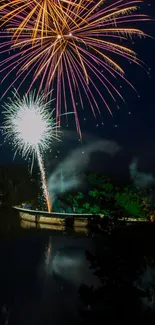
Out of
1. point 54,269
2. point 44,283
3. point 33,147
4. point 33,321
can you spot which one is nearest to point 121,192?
point 33,147

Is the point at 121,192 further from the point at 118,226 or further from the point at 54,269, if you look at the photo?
the point at 118,226

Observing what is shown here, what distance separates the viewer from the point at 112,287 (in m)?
4.70

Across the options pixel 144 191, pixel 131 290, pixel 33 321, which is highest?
pixel 144 191

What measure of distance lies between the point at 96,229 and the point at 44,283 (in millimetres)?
4575

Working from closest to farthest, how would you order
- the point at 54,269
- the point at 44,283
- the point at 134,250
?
1. the point at 134,250
2. the point at 44,283
3. the point at 54,269

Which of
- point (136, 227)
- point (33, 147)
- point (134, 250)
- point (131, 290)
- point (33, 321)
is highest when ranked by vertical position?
point (33, 147)

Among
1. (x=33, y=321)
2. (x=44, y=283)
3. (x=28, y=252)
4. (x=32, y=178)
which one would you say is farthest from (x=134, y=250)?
(x=32, y=178)

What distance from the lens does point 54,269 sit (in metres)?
9.93

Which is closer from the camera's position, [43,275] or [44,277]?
[44,277]

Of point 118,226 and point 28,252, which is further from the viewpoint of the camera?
point 28,252

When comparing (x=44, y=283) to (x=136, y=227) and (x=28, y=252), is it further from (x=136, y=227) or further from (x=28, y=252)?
(x=136, y=227)

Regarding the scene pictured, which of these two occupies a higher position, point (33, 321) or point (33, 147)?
point (33, 147)

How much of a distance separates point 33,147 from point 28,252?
26.8 feet

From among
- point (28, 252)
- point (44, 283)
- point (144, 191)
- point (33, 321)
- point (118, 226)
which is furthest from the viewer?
point (144, 191)
